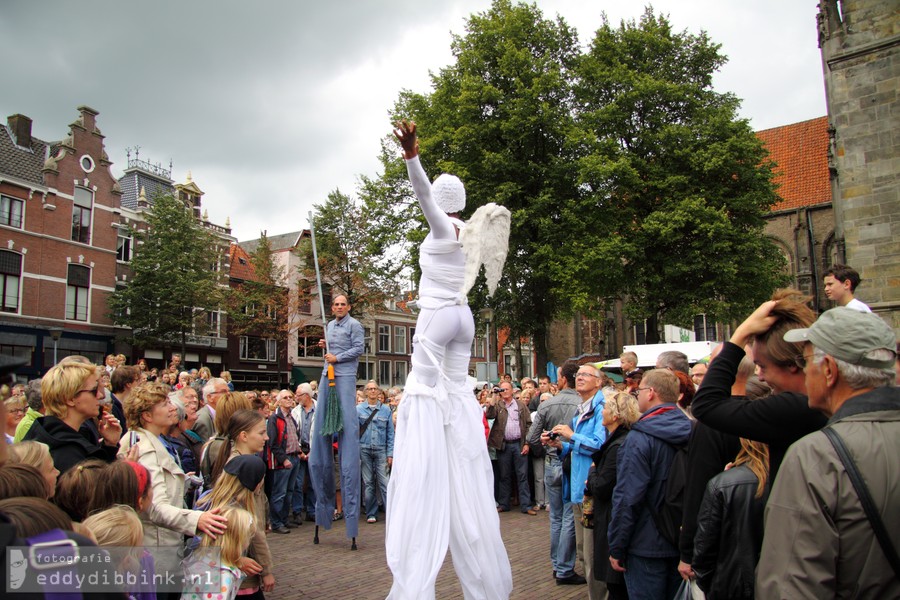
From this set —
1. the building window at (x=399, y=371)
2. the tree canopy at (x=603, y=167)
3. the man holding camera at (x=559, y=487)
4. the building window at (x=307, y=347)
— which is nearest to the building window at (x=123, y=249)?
the building window at (x=307, y=347)

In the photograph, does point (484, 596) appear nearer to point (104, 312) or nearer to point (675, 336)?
point (675, 336)

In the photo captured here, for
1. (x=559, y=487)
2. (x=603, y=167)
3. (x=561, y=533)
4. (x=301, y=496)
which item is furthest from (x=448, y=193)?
(x=603, y=167)

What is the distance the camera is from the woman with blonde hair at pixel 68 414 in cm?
361

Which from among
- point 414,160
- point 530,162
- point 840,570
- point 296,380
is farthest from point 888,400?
point 296,380

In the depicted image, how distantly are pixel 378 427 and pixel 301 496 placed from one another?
65.6 inches

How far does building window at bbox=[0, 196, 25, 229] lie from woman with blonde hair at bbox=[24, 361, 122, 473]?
30293 millimetres

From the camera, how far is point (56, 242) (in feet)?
98.7

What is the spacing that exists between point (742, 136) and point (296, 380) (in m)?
31.3

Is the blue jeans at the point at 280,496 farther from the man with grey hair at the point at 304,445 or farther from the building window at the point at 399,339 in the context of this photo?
the building window at the point at 399,339

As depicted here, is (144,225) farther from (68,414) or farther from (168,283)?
(68,414)

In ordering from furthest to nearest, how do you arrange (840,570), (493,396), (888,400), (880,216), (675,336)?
1. (675,336)
2. (880,216)
3. (493,396)
4. (888,400)
5. (840,570)

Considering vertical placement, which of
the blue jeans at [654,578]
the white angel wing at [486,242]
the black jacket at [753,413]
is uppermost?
the white angel wing at [486,242]

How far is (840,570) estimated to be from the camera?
5.72 feet

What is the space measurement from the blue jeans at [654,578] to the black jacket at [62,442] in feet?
11.4
